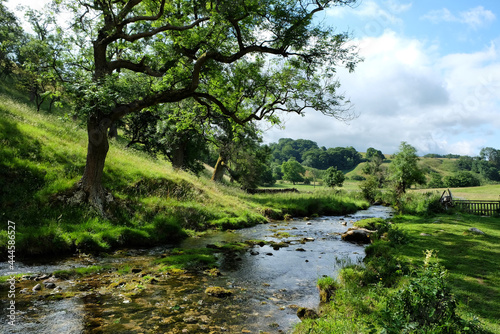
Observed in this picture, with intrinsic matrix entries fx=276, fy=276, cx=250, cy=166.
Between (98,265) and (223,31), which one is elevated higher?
(223,31)

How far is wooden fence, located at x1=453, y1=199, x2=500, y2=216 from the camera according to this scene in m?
24.1

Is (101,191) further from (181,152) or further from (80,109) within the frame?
Result: (181,152)

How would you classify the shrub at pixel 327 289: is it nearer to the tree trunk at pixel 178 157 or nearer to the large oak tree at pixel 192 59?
the large oak tree at pixel 192 59

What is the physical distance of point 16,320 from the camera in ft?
18.6

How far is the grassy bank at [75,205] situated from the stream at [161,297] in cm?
135

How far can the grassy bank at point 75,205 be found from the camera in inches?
442

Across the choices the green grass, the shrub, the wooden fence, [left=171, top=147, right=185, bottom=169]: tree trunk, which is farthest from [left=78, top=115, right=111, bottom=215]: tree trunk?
the wooden fence

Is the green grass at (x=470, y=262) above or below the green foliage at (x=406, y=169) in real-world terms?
below

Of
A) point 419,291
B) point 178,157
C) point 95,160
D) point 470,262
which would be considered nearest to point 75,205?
point 95,160

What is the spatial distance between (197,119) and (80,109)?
36.5 feet

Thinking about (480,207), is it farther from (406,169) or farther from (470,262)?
(470,262)

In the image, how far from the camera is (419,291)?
455 centimetres

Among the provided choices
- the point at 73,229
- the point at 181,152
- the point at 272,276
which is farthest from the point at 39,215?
the point at 181,152

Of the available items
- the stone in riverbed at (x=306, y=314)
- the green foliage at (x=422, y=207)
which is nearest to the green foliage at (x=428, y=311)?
the stone in riverbed at (x=306, y=314)
